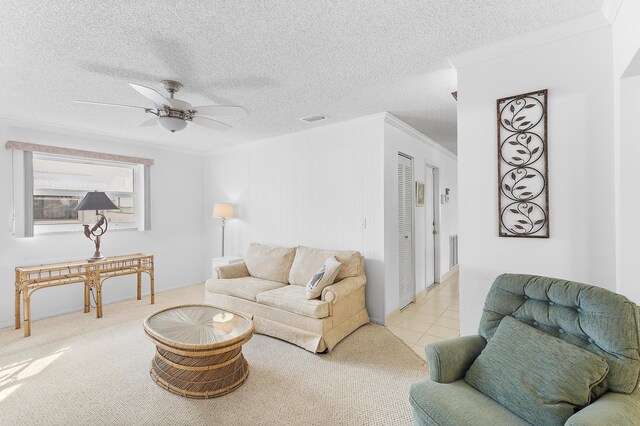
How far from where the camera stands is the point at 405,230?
423cm

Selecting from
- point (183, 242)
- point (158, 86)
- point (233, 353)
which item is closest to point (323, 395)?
point (233, 353)

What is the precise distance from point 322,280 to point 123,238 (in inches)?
133

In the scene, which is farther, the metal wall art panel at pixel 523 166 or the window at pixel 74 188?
the window at pixel 74 188

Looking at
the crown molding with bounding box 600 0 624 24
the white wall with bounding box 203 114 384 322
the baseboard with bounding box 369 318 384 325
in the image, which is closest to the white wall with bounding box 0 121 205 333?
the white wall with bounding box 203 114 384 322

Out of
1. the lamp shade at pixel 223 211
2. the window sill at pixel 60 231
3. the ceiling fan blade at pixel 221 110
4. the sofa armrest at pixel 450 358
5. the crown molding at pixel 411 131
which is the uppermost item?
the crown molding at pixel 411 131

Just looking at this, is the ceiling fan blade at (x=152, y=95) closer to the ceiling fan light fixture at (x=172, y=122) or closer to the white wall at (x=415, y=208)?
the ceiling fan light fixture at (x=172, y=122)

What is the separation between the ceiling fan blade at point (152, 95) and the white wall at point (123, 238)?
2693 millimetres

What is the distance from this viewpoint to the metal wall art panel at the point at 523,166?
2021 millimetres

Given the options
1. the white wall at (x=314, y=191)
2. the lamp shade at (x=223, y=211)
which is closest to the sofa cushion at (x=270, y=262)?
the white wall at (x=314, y=191)

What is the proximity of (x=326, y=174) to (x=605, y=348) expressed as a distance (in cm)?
313

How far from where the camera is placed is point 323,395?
7.40 ft

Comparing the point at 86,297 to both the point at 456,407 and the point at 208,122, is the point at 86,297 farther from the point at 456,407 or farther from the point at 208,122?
the point at 456,407

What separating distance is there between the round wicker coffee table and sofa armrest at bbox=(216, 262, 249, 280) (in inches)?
54.8

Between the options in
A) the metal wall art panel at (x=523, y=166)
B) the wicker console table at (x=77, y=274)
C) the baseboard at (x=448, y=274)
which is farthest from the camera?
the baseboard at (x=448, y=274)
